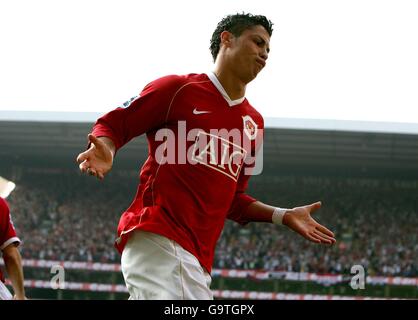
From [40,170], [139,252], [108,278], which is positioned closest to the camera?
[139,252]

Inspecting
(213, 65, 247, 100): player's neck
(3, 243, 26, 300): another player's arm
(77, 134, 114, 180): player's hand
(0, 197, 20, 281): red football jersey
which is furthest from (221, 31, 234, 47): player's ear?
(3, 243, 26, 300): another player's arm

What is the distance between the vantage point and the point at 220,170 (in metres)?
3.87

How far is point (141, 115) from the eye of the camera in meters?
3.83

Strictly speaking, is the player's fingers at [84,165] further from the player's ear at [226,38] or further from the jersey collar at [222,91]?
the player's ear at [226,38]

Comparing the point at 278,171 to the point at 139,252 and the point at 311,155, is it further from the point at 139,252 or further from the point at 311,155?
the point at 139,252

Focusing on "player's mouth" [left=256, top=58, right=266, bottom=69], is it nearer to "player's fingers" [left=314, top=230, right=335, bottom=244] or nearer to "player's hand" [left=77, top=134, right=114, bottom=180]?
"player's fingers" [left=314, top=230, right=335, bottom=244]

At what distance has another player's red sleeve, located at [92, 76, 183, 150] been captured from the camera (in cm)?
379

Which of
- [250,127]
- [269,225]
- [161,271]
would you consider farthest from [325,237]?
[269,225]

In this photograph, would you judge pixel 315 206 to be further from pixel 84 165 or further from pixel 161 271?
pixel 84 165

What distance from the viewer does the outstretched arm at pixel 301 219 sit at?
4098mm

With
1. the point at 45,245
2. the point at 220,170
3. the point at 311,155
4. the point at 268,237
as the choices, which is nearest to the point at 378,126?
the point at 311,155

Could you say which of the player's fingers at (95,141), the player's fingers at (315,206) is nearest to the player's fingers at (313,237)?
the player's fingers at (315,206)

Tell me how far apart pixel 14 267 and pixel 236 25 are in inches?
89.1
